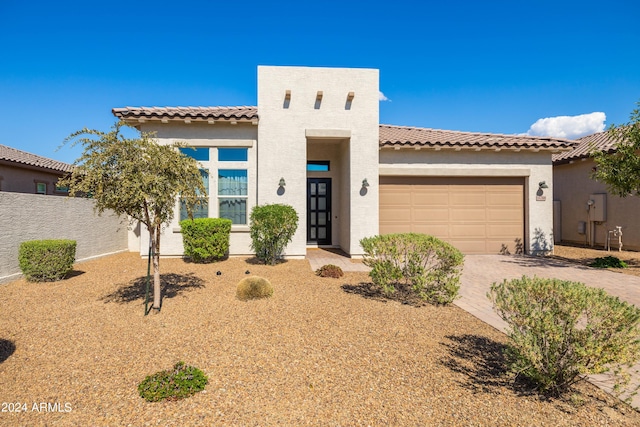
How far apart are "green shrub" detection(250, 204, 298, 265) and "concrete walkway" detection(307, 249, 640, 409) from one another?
3.76 feet

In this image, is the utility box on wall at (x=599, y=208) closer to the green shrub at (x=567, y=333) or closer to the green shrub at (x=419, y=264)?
the green shrub at (x=419, y=264)

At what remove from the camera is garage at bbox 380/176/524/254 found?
1113 centimetres

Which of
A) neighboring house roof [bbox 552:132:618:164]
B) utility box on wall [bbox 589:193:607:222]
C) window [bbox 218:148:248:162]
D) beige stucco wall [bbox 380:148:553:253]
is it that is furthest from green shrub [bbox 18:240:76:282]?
utility box on wall [bbox 589:193:607:222]

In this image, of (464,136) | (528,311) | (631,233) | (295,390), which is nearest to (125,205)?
(295,390)

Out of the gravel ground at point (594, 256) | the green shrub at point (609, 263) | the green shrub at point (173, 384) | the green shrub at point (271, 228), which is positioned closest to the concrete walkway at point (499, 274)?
the green shrub at point (609, 263)

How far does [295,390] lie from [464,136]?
458 inches

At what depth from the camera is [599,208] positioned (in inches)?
504

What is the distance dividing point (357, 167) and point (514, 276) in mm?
5284

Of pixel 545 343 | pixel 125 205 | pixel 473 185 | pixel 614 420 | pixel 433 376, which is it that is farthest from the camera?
pixel 473 185

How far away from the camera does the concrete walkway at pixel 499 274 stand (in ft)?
18.6

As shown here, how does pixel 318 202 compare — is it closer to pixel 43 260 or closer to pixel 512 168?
pixel 512 168

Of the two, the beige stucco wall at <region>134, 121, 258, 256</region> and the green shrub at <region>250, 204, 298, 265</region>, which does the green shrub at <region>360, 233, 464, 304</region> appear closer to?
the green shrub at <region>250, 204, 298, 265</region>

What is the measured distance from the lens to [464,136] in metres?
12.0

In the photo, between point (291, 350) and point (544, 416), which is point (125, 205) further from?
point (544, 416)
